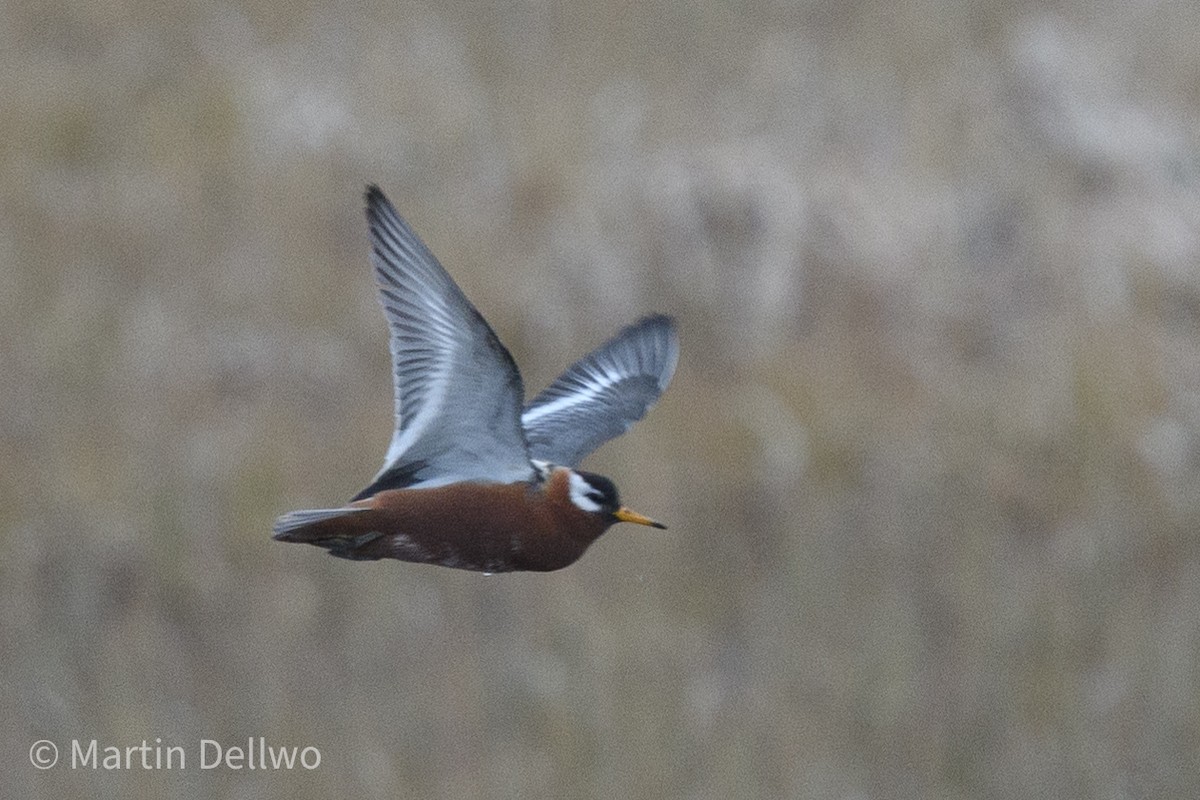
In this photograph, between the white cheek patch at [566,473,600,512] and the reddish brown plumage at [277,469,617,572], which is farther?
the white cheek patch at [566,473,600,512]

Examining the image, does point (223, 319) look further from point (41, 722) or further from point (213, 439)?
point (41, 722)

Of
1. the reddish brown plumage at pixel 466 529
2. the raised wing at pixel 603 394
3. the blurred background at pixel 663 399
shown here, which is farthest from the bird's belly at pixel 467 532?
the blurred background at pixel 663 399

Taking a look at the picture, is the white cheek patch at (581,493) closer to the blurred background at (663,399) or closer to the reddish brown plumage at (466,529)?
the reddish brown plumage at (466,529)

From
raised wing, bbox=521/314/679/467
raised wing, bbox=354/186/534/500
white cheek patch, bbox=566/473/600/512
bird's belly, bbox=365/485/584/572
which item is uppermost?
raised wing, bbox=521/314/679/467

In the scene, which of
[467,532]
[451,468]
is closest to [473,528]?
[467,532]

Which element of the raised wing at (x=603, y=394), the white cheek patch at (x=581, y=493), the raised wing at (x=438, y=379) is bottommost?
the white cheek patch at (x=581, y=493)

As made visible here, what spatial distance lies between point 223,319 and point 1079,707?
403 centimetres

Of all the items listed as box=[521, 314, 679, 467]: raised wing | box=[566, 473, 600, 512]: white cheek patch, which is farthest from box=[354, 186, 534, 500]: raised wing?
box=[521, 314, 679, 467]: raised wing

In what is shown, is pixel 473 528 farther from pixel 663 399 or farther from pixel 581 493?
pixel 663 399

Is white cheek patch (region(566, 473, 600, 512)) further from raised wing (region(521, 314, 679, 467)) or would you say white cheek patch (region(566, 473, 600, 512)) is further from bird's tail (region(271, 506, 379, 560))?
raised wing (region(521, 314, 679, 467))

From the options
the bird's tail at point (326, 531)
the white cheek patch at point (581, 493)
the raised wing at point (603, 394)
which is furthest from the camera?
the raised wing at point (603, 394)

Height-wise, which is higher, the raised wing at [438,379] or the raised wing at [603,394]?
the raised wing at [603,394]

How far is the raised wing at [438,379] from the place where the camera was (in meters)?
4.41

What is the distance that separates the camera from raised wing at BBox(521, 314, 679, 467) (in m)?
5.40
